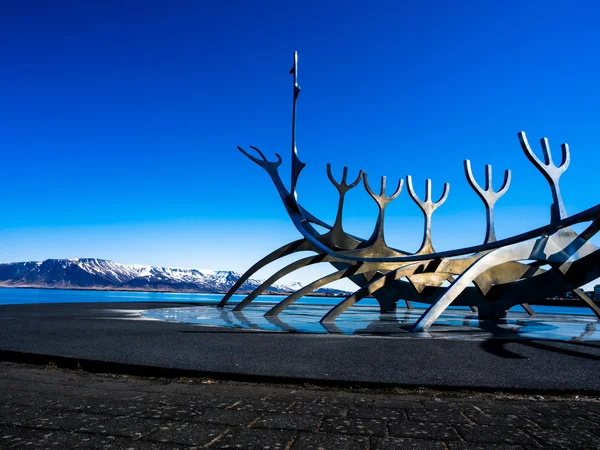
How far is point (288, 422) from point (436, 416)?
1.20m

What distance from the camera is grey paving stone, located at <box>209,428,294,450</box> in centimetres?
293

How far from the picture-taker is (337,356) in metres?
6.46

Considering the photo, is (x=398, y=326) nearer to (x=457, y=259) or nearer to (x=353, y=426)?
(x=457, y=259)

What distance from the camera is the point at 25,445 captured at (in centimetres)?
286

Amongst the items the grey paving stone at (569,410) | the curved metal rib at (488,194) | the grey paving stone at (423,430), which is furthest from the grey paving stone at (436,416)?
the curved metal rib at (488,194)

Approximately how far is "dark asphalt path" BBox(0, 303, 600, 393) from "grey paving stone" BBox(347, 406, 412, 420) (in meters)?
1.02

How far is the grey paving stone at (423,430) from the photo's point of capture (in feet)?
10.4

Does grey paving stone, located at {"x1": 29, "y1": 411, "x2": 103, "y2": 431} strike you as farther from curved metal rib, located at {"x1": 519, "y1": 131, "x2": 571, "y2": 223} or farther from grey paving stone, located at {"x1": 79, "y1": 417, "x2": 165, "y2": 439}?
curved metal rib, located at {"x1": 519, "y1": 131, "x2": 571, "y2": 223}

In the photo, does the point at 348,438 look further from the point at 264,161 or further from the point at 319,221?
the point at 264,161

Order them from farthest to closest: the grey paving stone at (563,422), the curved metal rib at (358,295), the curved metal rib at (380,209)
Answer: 1. the curved metal rib at (380,209)
2. the curved metal rib at (358,295)
3. the grey paving stone at (563,422)

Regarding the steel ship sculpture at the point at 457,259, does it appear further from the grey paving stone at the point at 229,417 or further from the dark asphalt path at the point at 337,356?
the grey paving stone at the point at 229,417

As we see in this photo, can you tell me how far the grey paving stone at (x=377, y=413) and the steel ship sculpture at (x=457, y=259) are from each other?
6.83 meters

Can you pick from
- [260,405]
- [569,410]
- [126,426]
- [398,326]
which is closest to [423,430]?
[260,405]

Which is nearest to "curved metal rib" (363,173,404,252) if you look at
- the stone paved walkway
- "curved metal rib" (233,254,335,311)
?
"curved metal rib" (233,254,335,311)
